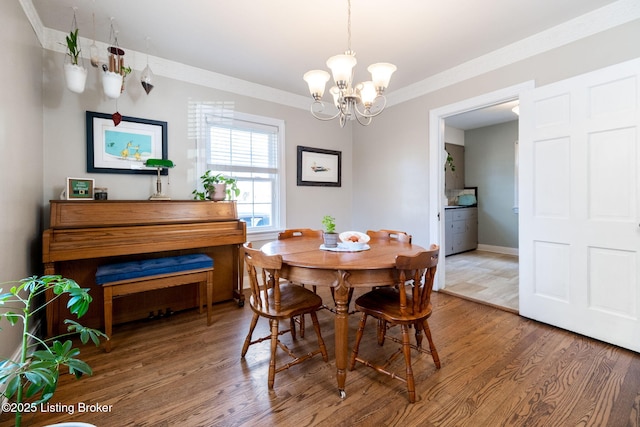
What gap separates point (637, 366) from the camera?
77.1 inches

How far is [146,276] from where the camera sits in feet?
7.80

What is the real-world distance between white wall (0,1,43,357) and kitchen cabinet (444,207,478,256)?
17.8 feet

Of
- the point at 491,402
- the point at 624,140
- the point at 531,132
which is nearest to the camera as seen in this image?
the point at 491,402

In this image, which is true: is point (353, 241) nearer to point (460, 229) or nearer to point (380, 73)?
point (380, 73)

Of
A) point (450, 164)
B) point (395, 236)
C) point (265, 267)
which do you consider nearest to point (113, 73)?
point (265, 267)

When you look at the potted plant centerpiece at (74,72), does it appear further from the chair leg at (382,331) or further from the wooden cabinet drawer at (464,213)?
the wooden cabinet drawer at (464,213)

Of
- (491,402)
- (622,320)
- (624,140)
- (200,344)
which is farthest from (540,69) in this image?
(200,344)

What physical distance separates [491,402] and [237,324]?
1.97m

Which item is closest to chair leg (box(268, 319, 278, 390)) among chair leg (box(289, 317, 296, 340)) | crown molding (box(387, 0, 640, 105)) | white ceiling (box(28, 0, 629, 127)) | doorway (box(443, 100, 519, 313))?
chair leg (box(289, 317, 296, 340))

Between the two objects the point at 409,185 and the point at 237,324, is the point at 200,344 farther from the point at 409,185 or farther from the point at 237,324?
the point at 409,185

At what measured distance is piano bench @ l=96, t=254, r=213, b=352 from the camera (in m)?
2.22

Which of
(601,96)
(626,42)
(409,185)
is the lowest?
(409,185)

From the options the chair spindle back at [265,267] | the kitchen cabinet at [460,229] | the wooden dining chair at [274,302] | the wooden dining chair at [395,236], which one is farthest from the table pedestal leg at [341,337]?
the kitchen cabinet at [460,229]

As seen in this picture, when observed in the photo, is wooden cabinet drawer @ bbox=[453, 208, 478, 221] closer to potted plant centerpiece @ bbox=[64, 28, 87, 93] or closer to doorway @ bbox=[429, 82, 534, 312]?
doorway @ bbox=[429, 82, 534, 312]
